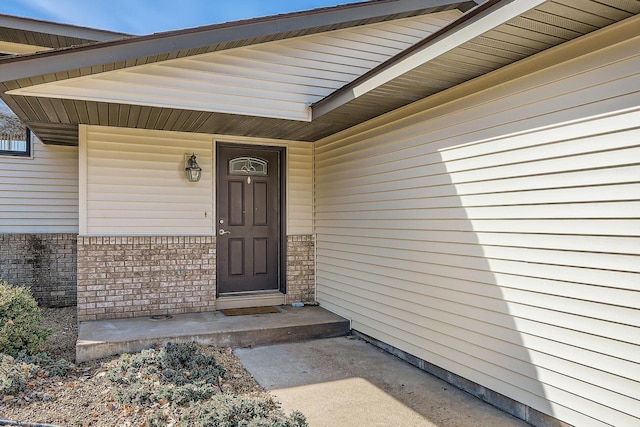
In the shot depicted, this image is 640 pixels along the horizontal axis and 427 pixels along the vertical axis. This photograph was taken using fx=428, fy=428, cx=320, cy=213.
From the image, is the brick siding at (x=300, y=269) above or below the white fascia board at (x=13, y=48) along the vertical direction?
below

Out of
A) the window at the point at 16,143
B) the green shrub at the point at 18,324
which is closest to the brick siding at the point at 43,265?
the window at the point at 16,143

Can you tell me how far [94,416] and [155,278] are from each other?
265 cm

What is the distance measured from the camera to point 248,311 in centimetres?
563

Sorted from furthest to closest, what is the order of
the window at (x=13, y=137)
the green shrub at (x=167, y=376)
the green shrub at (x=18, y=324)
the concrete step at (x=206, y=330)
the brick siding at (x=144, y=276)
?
the window at (x=13, y=137)
the brick siding at (x=144, y=276)
the concrete step at (x=206, y=330)
the green shrub at (x=18, y=324)
the green shrub at (x=167, y=376)

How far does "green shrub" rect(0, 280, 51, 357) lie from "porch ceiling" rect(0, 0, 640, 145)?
1.83m

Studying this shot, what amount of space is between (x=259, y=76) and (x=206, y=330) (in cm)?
285

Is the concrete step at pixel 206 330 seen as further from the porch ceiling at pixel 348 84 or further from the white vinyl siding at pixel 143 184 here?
the porch ceiling at pixel 348 84

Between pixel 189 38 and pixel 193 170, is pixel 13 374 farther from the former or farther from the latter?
pixel 189 38

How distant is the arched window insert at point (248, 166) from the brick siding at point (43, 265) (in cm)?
298

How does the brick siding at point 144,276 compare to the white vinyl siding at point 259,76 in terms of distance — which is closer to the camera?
the white vinyl siding at point 259,76

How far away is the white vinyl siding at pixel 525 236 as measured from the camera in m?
2.55

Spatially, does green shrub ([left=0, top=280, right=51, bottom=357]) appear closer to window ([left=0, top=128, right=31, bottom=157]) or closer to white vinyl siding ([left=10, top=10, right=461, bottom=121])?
white vinyl siding ([left=10, top=10, right=461, bottom=121])

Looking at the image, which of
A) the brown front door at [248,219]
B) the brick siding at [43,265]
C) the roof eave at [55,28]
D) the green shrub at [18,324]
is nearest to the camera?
the green shrub at [18,324]

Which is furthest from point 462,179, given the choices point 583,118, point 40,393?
point 40,393
